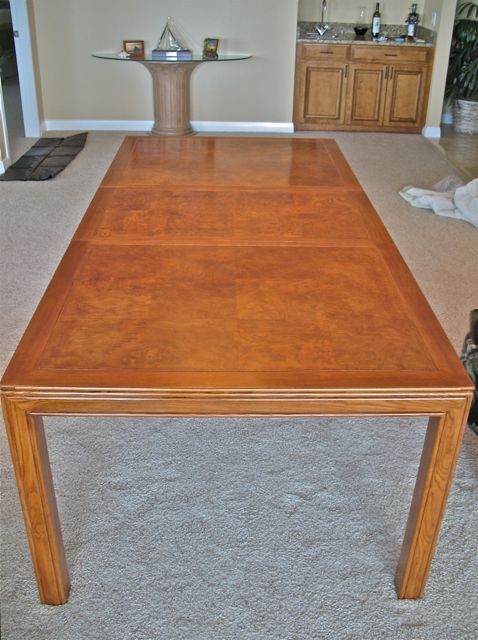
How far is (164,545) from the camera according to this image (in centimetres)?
178

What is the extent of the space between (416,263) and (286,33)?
10.8 ft

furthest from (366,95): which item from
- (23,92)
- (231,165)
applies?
(231,165)

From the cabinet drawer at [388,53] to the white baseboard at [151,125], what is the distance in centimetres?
85

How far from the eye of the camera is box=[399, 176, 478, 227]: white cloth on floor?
4.16 meters

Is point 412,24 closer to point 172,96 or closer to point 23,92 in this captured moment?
point 172,96

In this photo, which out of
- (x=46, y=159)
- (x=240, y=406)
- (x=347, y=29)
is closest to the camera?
(x=240, y=406)

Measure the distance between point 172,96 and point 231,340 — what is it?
4.82m

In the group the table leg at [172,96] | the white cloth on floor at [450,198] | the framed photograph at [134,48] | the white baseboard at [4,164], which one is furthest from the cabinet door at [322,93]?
the white baseboard at [4,164]

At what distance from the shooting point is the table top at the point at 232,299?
139 centimetres

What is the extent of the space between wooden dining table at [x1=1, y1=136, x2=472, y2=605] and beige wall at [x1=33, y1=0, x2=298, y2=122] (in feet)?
13.9

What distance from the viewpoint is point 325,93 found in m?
6.17

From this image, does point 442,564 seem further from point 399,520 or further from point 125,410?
point 125,410

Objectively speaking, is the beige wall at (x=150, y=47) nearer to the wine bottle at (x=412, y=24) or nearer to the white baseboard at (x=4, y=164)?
the wine bottle at (x=412, y=24)

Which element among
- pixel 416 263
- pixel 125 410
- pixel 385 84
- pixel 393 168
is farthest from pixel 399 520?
pixel 385 84
